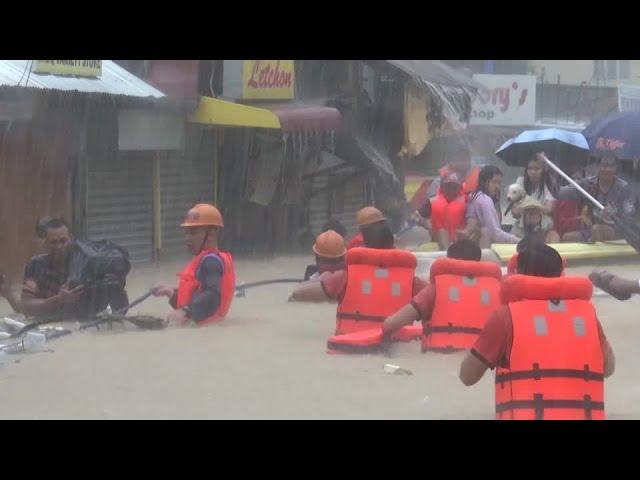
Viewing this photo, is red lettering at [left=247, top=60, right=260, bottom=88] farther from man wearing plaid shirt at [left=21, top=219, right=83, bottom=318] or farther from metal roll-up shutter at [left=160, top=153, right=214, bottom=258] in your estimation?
man wearing plaid shirt at [left=21, top=219, right=83, bottom=318]

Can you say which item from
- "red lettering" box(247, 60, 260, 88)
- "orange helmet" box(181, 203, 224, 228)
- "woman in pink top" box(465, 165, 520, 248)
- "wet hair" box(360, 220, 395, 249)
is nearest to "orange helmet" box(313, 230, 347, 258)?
"orange helmet" box(181, 203, 224, 228)

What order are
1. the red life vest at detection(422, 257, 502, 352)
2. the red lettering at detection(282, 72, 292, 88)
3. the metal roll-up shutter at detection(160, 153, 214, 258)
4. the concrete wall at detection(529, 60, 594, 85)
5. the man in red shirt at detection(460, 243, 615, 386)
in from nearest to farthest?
the man in red shirt at detection(460, 243, 615, 386), the red life vest at detection(422, 257, 502, 352), the metal roll-up shutter at detection(160, 153, 214, 258), the red lettering at detection(282, 72, 292, 88), the concrete wall at detection(529, 60, 594, 85)

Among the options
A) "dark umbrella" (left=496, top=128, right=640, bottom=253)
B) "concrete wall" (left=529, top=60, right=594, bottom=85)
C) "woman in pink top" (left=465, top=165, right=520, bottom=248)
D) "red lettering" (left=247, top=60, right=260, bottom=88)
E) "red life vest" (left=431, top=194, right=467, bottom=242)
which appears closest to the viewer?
"woman in pink top" (left=465, top=165, right=520, bottom=248)

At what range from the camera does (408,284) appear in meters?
9.23

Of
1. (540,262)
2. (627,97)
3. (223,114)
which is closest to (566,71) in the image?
(627,97)

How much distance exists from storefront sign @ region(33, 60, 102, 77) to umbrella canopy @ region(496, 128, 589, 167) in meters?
5.26

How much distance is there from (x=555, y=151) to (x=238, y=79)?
4736mm

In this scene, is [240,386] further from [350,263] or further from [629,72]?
[629,72]

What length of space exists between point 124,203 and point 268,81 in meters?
3.05

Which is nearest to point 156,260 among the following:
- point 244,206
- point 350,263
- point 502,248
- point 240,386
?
point 244,206

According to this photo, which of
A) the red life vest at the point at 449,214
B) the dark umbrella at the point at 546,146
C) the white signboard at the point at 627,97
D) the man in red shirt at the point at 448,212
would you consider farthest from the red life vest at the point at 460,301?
the white signboard at the point at 627,97

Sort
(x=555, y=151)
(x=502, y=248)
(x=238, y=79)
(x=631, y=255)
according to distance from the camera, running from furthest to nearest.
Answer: (x=238, y=79) < (x=555, y=151) < (x=631, y=255) < (x=502, y=248)

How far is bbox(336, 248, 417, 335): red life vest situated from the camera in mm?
9180

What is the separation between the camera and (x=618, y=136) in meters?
15.9
